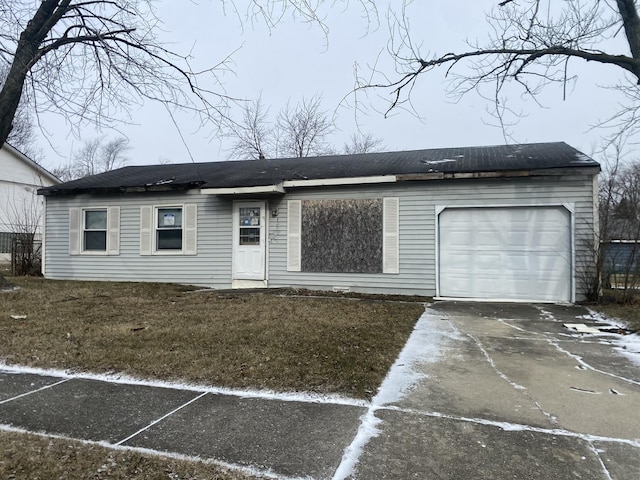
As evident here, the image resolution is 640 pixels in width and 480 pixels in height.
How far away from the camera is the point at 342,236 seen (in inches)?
407

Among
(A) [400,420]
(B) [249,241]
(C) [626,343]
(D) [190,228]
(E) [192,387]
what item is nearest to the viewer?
(A) [400,420]

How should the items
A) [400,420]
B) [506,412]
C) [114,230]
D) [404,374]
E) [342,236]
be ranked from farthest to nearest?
1. [114,230]
2. [342,236]
3. [404,374]
4. [506,412]
5. [400,420]

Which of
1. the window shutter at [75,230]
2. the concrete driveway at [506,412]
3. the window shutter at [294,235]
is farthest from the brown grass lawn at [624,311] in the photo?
the window shutter at [75,230]

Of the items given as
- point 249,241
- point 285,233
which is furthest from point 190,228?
point 285,233

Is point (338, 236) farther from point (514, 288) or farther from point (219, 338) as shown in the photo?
point (219, 338)

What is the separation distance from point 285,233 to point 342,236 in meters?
1.47

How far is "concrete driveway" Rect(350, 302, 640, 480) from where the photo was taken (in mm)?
2504

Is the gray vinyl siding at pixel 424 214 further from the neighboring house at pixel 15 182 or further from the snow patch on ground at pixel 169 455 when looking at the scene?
the neighboring house at pixel 15 182

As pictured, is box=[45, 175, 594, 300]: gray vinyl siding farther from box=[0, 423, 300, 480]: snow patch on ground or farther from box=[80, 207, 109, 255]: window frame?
box=[0, 423, 300, 480]: snow patch on ground

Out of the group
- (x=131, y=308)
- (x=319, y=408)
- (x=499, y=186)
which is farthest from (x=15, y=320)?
(x=499, y=186)

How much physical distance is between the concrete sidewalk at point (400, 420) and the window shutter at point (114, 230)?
8.30 metres

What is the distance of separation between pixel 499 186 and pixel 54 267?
40.0 feet

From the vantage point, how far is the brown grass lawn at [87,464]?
2303 millimetres

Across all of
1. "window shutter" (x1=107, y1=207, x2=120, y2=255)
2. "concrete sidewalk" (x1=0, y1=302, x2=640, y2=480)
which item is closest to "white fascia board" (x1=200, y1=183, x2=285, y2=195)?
"window shutter" (x1=107, y1=207, x2=120, y2=255)
